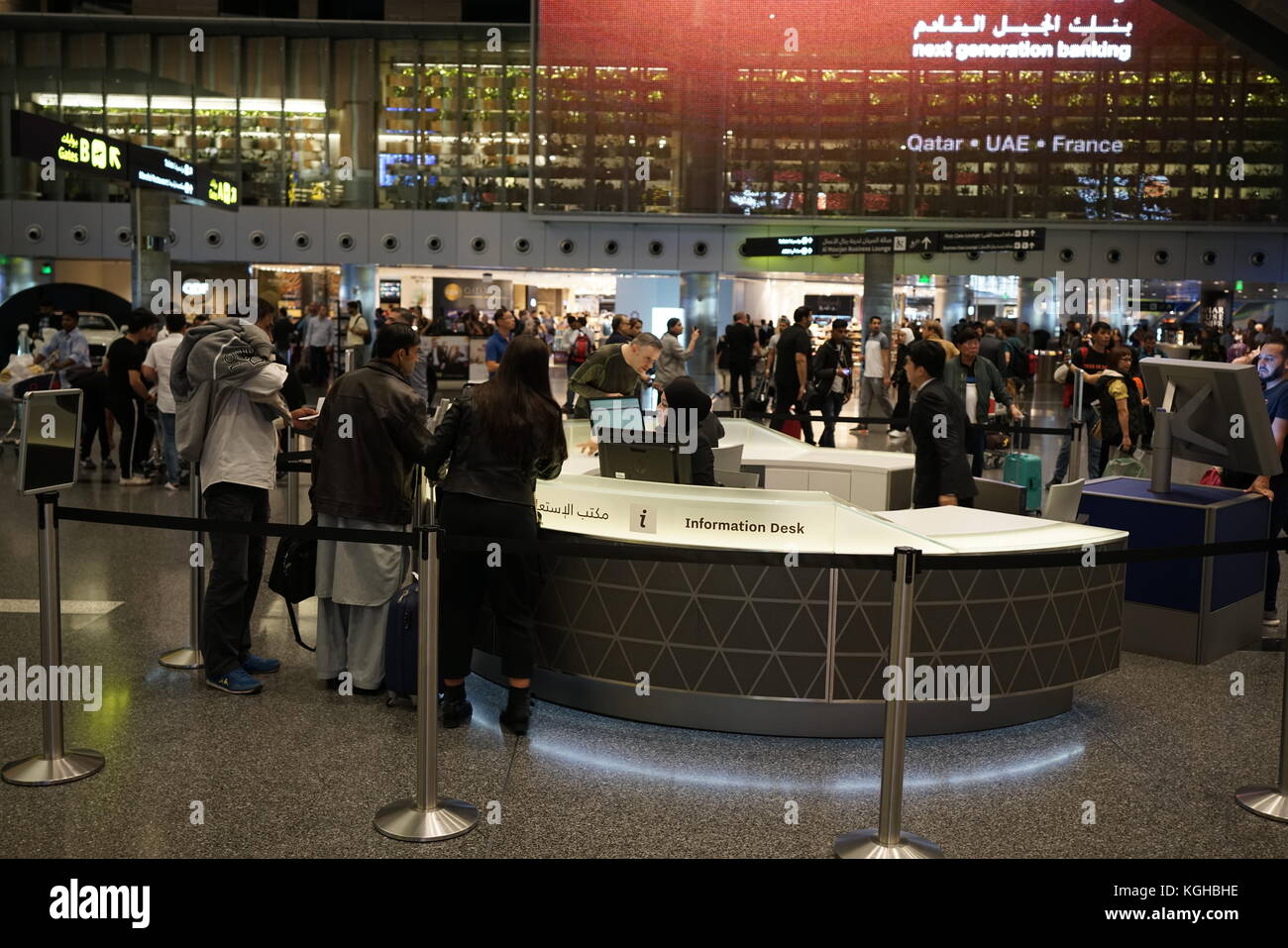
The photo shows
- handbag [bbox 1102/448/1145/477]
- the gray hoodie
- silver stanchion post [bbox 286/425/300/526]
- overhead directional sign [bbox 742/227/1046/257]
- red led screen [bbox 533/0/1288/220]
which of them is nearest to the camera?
the gray hoodie

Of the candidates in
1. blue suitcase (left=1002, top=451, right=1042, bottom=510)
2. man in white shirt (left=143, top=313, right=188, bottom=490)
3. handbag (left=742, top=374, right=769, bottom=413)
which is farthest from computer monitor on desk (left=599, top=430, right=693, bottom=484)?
handbag (left=742, top=374, right=769, bottom=413)

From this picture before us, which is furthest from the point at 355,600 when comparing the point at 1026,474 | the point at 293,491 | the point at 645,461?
→ the point at 1026,474

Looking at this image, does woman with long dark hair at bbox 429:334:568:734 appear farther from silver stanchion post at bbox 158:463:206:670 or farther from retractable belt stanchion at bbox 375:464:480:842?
silver stanchion post at bbox 158:463:206:670

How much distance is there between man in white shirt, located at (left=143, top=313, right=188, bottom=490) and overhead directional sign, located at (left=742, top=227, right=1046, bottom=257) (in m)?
10.9

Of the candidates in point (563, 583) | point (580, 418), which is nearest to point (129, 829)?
point (563, 583)

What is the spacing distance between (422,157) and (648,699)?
2860 cm

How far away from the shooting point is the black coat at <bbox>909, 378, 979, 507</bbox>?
6418 mm

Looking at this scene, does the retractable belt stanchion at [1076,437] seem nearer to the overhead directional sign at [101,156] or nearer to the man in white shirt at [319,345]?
the overhead directional sign at [101,156]

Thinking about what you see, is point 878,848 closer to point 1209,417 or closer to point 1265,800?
point 1265,800

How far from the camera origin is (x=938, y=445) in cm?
654

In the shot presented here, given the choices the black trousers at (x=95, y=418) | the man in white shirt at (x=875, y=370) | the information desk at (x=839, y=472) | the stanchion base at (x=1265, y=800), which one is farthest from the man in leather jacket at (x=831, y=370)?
the stanchion base at (x=1265, y=800)
